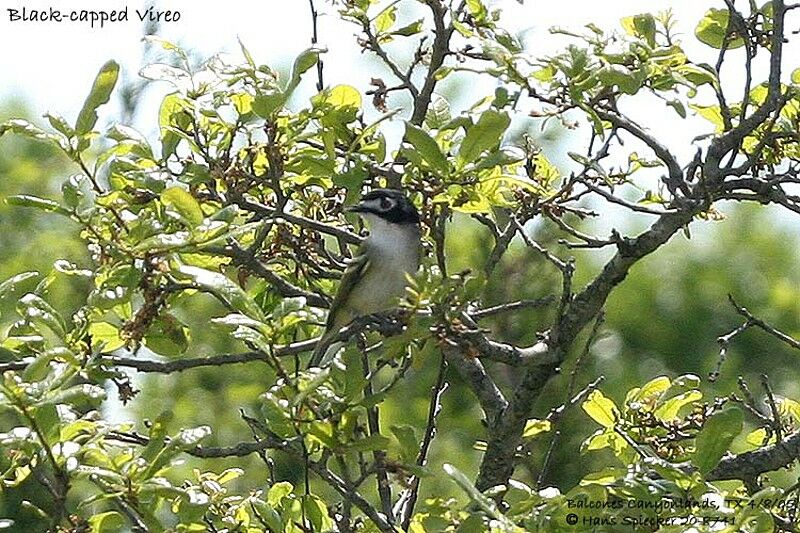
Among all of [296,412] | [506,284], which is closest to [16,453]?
[296,412]

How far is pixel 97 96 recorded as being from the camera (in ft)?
9.55

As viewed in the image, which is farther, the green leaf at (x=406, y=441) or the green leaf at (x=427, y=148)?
the green leaf at (x=406, y=441)

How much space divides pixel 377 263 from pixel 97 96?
1.09 metres

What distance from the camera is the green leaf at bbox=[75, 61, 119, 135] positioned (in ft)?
9.48

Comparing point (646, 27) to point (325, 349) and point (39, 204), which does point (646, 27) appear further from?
point (39, 204)

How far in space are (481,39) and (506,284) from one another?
11.4 feet

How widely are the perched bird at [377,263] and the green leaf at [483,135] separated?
1.78ft

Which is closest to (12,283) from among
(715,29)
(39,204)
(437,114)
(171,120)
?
(39,204)

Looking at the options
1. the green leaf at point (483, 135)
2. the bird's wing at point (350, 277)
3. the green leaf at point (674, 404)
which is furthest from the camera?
the bird's wing at point (350, 277)

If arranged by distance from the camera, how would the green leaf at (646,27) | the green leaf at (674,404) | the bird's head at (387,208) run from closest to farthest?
the green leaf at (646,27) → the green leaf at (674,404) → the bird's head at (387,208)

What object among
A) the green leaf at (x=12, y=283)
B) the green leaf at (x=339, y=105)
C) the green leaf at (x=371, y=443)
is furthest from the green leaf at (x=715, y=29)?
the green leaf at (x=12, y=283)

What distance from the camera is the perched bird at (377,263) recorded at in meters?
3.47

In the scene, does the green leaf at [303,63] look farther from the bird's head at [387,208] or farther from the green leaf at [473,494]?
the green leaf at [473,494]

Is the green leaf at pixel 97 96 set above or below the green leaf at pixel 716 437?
above
